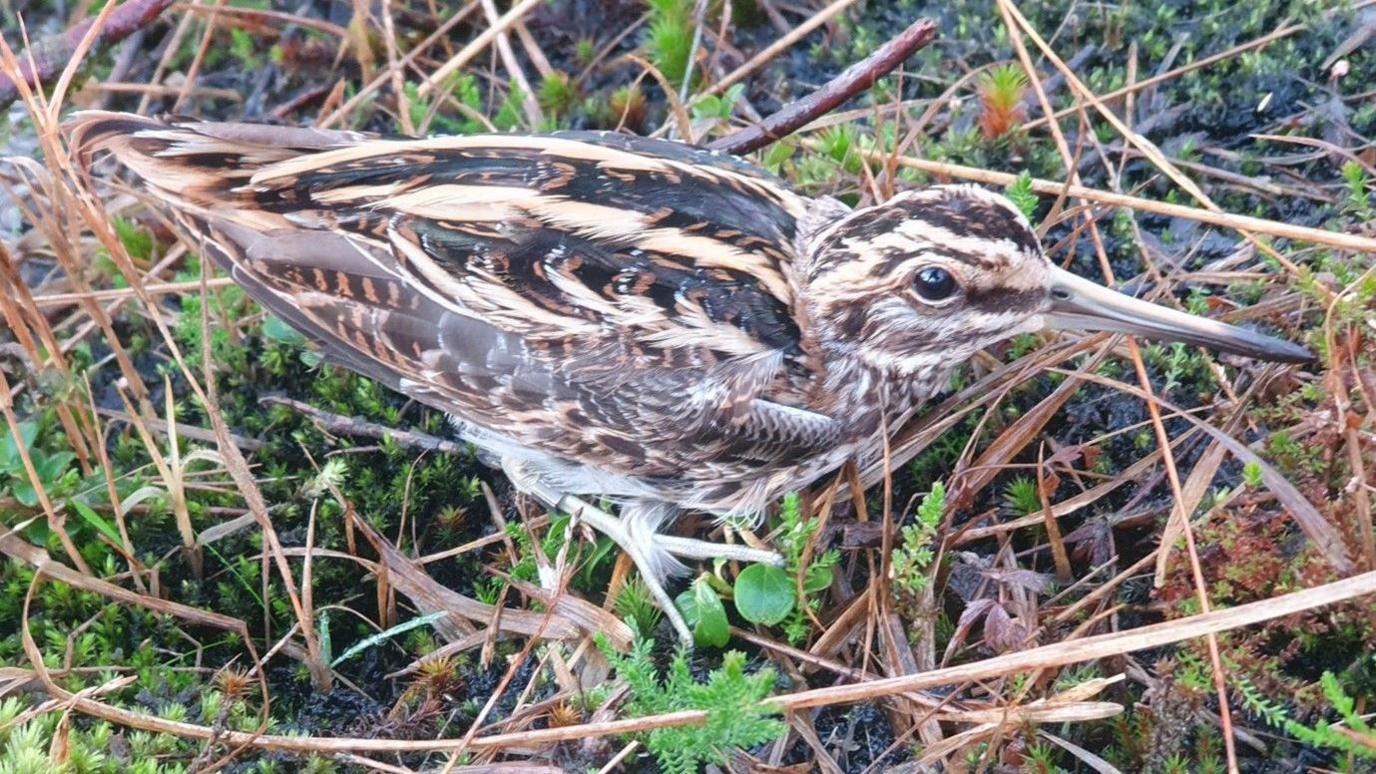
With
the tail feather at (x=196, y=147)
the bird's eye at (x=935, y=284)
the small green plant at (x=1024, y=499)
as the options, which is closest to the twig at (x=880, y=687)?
the small green plant at (x=1024, y=499)

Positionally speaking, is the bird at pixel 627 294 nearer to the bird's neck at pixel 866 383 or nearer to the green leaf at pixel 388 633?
the bird's neck at pixel 866 383

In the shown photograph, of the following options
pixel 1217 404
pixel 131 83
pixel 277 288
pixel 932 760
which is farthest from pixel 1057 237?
pixel 131 83

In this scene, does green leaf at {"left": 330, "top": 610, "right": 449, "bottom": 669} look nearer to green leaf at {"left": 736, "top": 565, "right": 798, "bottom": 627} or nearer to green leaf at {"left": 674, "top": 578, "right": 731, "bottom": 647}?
green leaf at {"left": 674, "top": 578, "right": 731, "bottom": 647}

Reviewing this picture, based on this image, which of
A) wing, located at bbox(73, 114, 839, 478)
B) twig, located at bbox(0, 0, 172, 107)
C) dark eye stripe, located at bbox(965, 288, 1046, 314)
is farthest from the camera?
twig, located at bbox(0, 0, 172, 107)

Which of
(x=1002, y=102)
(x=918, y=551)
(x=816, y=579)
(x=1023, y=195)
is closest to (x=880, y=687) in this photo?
(x=918, y=551)

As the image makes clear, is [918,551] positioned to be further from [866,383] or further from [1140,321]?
[1140,321]

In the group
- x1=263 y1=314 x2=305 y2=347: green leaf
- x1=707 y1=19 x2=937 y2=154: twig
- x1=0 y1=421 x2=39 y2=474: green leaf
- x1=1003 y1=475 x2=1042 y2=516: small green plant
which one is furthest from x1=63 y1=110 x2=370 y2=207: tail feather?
x1=1003 y1=475 x2=1042 y2=516: small green plant

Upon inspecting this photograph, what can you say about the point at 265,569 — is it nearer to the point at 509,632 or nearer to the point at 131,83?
the point at 509,632

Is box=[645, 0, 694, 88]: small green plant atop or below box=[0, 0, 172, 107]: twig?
below
